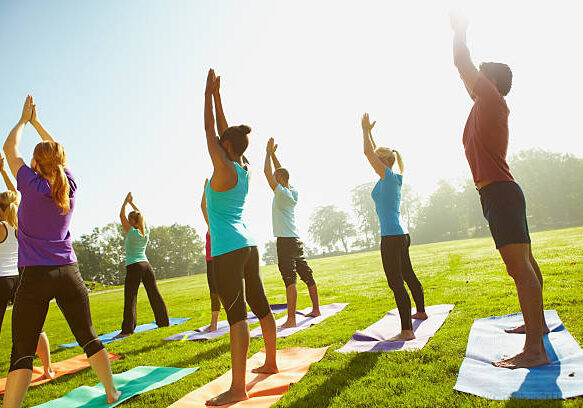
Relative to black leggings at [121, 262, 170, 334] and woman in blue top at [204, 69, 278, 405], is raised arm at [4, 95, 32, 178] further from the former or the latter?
black leggings at [121, 262, 170, 334]

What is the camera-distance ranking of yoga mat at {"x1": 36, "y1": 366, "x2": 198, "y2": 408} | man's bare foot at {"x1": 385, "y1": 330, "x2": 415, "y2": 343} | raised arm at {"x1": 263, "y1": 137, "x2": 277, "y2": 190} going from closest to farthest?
yoga mat at {"x1": 36, "y1": 366, "x2": 198, "y2": 408} < man's bare foot at {"x1": 385, "y1": 330, "x2": 415, "y2": 343} < raised arm at {"x1": 263, "y1": 137, "x2": 277, "y2": 190}

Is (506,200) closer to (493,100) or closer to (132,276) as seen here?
(493,100)

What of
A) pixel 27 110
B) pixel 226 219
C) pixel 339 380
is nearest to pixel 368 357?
pixel 339 380

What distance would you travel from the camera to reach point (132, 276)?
26.7 feet

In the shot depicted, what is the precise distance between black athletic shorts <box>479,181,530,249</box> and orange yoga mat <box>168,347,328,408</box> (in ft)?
8.19

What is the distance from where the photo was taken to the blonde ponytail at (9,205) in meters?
5.32

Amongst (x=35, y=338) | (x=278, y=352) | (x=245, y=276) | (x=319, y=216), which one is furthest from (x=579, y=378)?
(x=319, y=216)

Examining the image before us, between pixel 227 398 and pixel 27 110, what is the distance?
375 centimetres

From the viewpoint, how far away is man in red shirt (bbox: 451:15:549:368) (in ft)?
11.7

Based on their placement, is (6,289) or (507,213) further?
(6,289)

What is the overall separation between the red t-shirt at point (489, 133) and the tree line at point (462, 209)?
58.6m

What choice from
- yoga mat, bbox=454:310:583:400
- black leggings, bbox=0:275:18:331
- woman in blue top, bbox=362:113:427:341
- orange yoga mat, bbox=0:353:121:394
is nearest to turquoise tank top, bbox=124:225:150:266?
orange yoga mat, bbox=0:353:121:394

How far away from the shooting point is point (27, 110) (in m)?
4.27

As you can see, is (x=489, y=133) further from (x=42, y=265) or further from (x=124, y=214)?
(x=124, y=214)
